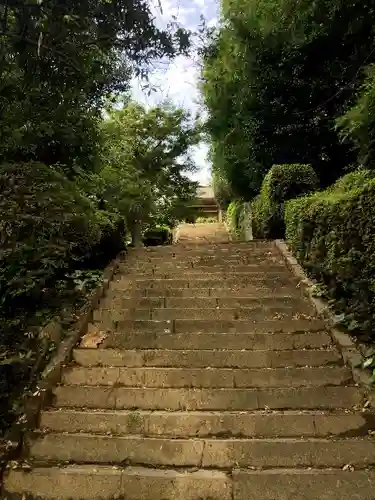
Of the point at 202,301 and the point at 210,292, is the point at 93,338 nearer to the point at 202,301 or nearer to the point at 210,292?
the point at 202,301

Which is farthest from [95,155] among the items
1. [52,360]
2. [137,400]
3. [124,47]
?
[137,400]

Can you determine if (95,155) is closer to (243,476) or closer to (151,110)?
(243,476)

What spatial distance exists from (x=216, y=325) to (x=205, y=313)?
316 millimetres

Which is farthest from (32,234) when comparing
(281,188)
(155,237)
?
(155,237)

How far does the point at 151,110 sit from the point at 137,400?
13.8 metres

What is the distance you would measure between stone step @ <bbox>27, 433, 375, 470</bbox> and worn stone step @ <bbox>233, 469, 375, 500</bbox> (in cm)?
14

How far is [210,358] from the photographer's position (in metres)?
4.24

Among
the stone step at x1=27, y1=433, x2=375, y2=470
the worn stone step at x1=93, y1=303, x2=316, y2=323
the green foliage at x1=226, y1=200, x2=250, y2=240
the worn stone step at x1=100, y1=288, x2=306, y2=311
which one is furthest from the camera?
the green foliage at x1=226, y1=200, x2=250, y2=240

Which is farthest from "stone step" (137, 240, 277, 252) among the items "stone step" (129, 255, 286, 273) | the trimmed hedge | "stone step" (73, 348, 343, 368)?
the trimmed hedge

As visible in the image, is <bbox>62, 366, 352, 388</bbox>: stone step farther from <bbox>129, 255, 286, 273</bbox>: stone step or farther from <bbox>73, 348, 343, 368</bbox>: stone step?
<bbox>129, 255, 286, 273</bbox>: stone step

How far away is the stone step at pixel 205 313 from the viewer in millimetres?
5082

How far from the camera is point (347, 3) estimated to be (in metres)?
8.60

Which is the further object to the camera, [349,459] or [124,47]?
[124,47]

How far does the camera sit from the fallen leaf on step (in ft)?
14.8
